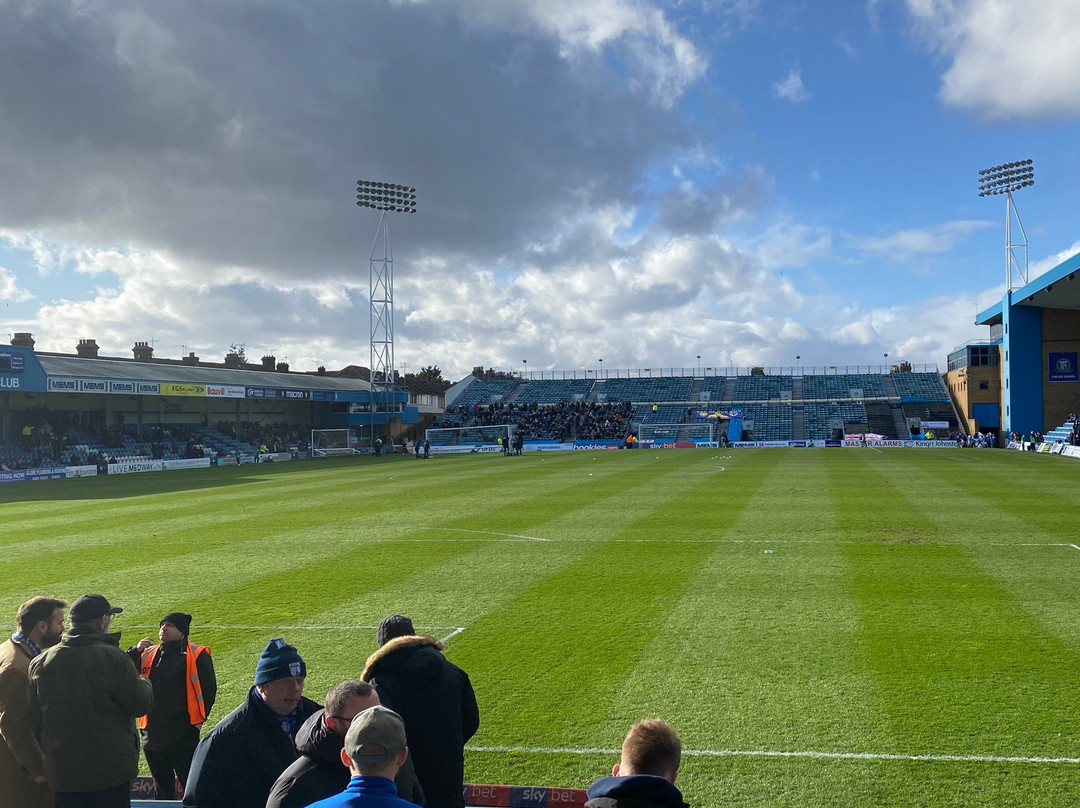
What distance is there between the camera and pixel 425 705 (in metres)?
4.25

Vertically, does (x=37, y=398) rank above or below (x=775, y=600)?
above

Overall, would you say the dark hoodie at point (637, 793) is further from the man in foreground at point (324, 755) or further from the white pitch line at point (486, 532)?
the white pitch line at point (486, 532)

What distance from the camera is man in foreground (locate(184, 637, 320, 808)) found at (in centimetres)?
390

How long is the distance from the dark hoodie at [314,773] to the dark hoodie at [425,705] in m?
0.83

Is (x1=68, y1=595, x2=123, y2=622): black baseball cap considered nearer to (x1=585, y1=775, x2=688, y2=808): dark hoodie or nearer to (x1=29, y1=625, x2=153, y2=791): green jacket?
(x1=29, y1=625, x2=153, y2=791): green jacket

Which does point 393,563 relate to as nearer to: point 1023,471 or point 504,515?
point 504,515

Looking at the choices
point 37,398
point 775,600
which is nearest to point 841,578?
point 775,600

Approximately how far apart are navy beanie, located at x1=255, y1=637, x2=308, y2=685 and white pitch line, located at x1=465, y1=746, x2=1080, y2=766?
9.43 ft

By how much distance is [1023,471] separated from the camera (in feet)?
Answer: 105

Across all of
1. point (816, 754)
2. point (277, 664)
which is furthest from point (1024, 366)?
point (277, 664)

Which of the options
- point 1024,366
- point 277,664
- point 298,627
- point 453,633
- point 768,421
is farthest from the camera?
point 768,421

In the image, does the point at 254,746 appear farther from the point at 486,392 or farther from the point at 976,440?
the point at 486,392

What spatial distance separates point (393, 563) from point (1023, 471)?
27839 millimetres

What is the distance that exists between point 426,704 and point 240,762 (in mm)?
920
